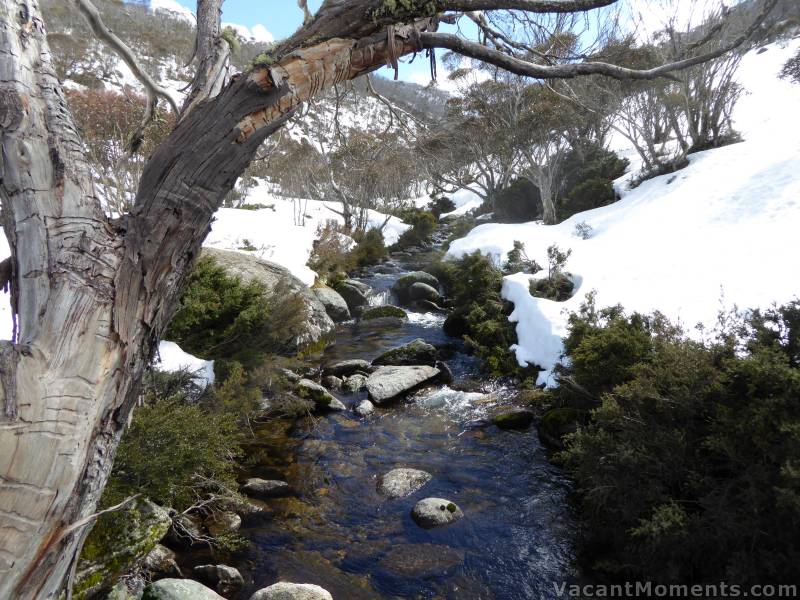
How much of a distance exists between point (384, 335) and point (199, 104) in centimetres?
1052

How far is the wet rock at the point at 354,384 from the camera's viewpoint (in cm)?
873

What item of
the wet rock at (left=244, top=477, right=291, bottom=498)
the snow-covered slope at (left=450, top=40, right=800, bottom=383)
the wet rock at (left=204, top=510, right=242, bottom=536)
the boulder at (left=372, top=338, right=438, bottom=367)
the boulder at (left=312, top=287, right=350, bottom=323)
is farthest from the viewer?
the boulder at (left=312, top=287, right=350, bottom=323)

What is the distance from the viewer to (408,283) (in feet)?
51.8

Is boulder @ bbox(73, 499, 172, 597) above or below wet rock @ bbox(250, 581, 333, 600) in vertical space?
above

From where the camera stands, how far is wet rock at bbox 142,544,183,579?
4.10m

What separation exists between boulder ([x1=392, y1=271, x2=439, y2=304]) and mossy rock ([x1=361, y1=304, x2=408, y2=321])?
6.03ft

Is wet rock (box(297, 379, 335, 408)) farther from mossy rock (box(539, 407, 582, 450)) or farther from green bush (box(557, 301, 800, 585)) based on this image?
green bush (box(557, 301, 800, 585))

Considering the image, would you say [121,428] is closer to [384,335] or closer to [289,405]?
[289,405]

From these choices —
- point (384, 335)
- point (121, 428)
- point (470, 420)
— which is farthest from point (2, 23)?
point (384, 335)

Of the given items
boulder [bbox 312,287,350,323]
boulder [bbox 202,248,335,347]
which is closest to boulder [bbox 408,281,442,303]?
boulder [bbox 312,287,350,323]

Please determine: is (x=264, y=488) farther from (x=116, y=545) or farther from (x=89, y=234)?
(x=89, y=234)

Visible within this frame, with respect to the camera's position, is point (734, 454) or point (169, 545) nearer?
point (734, 454)

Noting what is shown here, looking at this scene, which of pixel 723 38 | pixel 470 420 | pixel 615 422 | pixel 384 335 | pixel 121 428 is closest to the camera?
pixel 121 428

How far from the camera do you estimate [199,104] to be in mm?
1698
